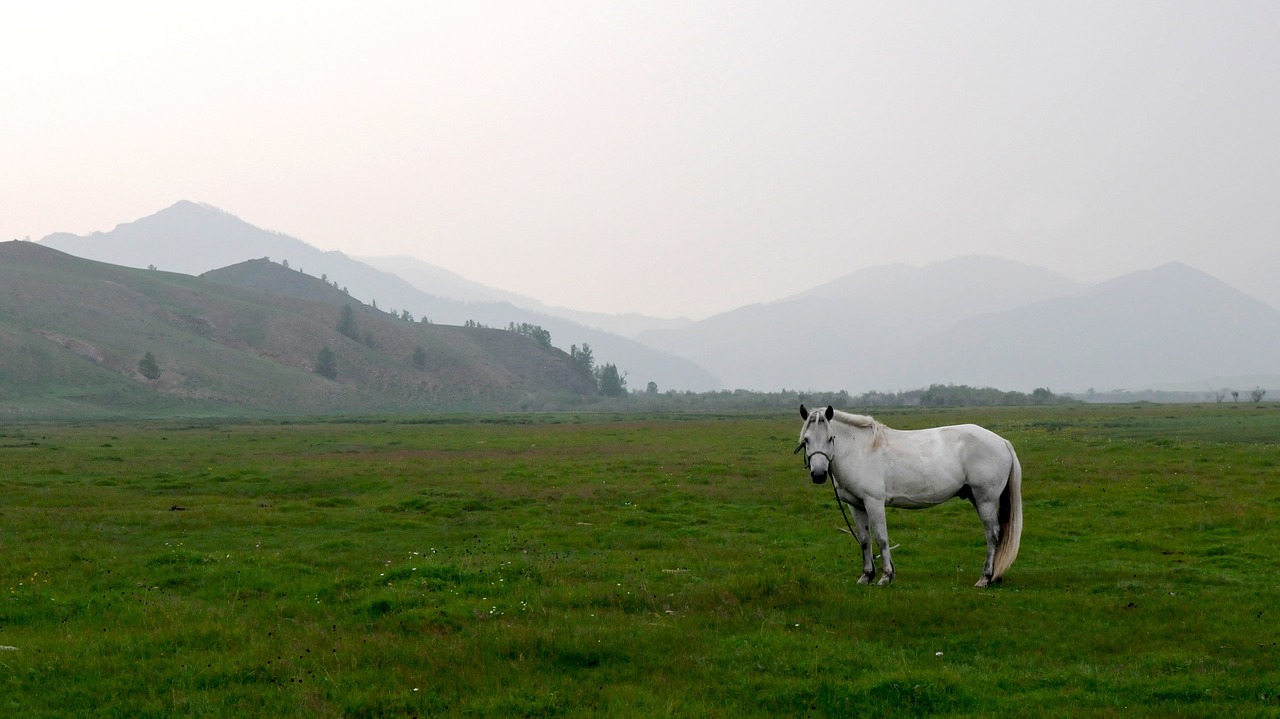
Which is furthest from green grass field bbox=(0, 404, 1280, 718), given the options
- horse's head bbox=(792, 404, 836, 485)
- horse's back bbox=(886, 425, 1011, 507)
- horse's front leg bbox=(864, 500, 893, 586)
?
horse's head bbox=(792, 404, 836, 485)

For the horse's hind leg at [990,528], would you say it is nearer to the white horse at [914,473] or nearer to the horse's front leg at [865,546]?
the white horse at [914,473]

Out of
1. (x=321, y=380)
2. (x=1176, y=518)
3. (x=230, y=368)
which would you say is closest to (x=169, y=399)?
(x=230, y=368)

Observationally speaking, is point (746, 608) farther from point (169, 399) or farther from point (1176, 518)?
point (169, 399)

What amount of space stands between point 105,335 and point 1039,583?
623 ft

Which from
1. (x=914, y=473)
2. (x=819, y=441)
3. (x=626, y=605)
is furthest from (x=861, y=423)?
(x=626, y=605)

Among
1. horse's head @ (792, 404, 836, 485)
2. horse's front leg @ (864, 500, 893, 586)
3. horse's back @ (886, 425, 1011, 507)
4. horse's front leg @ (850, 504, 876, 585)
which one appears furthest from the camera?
horse's back @ (886, 425, 1011, 507)

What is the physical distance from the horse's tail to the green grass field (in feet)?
2.46

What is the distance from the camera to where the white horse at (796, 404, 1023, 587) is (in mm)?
16203

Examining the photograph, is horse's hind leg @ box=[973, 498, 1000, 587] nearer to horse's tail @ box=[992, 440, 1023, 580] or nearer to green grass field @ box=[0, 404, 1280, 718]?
horse's tail @ box=[992, 440, 1023, 580]

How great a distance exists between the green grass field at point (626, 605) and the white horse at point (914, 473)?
977 millimetres

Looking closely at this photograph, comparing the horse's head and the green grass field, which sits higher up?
the horse's head

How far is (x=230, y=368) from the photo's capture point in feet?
572

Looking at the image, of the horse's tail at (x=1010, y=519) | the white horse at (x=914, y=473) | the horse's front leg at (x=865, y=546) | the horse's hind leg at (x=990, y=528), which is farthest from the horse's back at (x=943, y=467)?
the horse's front leg at (x=865, y=546)

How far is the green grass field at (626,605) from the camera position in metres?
10.5
